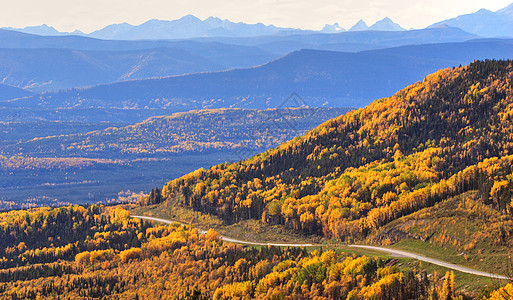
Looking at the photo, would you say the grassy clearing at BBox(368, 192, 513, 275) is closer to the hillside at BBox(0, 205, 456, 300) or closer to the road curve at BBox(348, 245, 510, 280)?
the road curve at BBox(348, 245, 510, 280)

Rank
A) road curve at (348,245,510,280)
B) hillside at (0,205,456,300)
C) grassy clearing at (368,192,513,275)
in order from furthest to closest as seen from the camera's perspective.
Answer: grassy clearing at (368,192,513,275)
hillside at (0,205,456,300)
road curve at (348,245,510,280)

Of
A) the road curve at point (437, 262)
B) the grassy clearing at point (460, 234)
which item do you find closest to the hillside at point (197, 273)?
the road curve at point (437, 262)

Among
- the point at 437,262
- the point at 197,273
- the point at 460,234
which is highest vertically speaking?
the point at 460,234

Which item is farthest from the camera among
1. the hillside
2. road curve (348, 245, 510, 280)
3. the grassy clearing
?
the grassy clearing

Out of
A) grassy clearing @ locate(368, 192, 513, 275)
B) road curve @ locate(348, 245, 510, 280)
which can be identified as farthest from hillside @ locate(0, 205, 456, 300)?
grassy clearing @ locate(368, 192, 513, 275)

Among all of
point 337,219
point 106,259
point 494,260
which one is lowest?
point 106,259

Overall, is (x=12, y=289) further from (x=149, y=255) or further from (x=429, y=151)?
(x=429, y=151)

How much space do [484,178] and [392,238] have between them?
947 inches

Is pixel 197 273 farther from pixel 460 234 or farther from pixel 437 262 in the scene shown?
pixel 460 234

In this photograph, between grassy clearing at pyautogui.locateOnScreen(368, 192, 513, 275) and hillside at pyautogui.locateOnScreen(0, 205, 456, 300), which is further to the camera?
grassy clearing at pyautogui.locateOnScreen(368, 192, 513, 275)

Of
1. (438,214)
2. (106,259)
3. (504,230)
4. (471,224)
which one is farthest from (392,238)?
(106,259)

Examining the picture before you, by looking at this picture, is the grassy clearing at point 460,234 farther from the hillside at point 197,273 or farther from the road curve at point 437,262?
the hillside at point 197,273

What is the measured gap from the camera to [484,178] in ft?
456

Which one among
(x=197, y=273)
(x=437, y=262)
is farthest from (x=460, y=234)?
(x=197, y=273)
